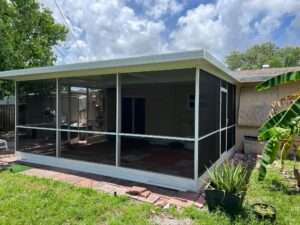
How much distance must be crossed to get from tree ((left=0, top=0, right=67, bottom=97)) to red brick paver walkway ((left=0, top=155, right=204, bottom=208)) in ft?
21.7

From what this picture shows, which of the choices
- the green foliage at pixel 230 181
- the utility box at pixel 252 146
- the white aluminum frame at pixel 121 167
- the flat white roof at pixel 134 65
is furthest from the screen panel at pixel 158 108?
the green foliage at pixel 230 181

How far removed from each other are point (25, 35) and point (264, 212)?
15.0 metres

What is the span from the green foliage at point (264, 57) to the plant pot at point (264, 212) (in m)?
31.4

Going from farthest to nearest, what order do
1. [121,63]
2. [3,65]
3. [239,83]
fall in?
[3,65] < [239,83] < [121,63]

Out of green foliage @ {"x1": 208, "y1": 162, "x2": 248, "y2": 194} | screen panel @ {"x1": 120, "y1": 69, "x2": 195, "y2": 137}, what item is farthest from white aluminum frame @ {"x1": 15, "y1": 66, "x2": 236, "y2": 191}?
screen panel @ {"x1": 120, "y1": 69, "x2": 195, "y2": 137}

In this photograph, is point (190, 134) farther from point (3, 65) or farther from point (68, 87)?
point (3, 65)

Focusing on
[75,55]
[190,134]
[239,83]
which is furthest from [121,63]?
[75,55]

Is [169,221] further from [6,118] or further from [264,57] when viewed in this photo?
[264,57]

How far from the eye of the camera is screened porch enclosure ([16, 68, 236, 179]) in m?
5.98

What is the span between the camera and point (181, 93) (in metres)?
11.2

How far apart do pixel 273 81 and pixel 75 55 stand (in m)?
17.1

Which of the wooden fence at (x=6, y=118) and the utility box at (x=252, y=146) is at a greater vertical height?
the wooden fence at (x=6, y=118)

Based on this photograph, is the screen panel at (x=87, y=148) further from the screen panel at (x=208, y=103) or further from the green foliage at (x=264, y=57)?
the green foliage at (x=264, y=57)

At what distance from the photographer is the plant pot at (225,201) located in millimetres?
3869
